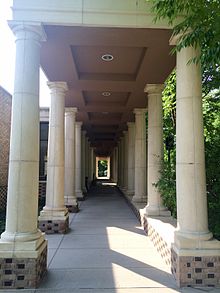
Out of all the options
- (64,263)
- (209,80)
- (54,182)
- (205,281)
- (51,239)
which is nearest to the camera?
(205,281)

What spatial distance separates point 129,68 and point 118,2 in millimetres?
2663

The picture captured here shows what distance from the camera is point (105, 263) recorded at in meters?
5.55

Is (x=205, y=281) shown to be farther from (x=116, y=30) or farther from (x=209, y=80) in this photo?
(x=209, y=80)

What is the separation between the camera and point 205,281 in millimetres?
4484

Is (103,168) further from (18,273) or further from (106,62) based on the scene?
(18,273)

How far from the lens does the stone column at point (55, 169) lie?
821 cm

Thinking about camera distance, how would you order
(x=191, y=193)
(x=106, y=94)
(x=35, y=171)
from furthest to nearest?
(x=106, y=94)
(x=35, y=171)
(x=191, y=193)

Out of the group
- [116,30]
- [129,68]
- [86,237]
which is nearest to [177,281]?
[86,237]

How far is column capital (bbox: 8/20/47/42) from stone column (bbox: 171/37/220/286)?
8.53 feet

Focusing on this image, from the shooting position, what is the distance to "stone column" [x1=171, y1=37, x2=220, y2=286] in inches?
177

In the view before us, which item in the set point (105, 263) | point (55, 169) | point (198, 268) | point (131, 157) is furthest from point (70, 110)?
point (198, 268)

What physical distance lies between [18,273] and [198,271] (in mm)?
2804

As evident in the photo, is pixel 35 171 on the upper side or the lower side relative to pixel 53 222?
upper

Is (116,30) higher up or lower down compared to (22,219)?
higher up
